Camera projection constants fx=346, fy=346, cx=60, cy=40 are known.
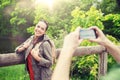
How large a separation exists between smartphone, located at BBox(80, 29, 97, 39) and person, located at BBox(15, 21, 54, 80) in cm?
200

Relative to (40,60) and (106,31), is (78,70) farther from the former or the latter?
(106,31)

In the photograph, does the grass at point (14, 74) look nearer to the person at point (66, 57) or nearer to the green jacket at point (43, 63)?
the green jacket at point (43, 63)

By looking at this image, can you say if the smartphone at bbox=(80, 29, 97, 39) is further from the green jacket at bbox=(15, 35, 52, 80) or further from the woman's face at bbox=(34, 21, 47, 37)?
the woman's face at bbox=(34, 21, 47, 37)

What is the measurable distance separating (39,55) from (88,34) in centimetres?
207

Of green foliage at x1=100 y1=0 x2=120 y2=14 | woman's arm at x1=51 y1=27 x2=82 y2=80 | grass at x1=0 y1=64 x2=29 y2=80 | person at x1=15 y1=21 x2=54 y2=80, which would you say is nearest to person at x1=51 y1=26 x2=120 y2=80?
woman's arm at x1=51 y1=27 x2=82 y2=80

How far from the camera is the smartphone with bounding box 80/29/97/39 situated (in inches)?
54.3

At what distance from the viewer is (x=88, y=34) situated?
4.62 feet

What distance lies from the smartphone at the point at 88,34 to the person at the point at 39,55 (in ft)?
6.57

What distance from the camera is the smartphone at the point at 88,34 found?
1378mm

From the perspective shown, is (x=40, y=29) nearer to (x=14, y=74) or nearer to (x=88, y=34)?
(x=88, y=34)

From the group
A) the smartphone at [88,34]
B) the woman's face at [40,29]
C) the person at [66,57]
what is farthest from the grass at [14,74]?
the person at [66,57]

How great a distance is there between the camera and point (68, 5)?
20.8 metres

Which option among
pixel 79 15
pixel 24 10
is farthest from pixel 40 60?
pixel 24 10

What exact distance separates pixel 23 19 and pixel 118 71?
27.0m
